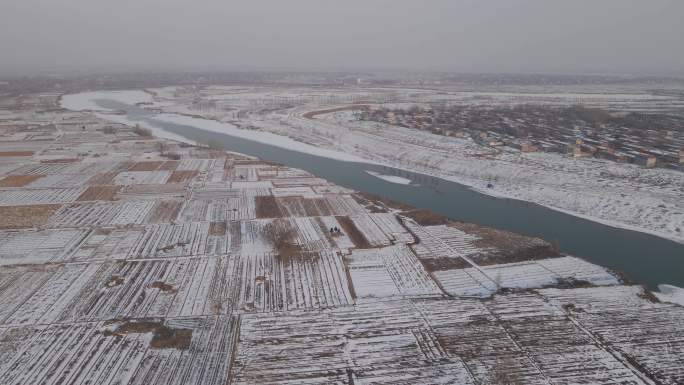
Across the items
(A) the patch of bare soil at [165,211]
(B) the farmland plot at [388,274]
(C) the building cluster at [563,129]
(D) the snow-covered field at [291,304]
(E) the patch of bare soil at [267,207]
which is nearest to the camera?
(D) the snow-covered field at [291,304]

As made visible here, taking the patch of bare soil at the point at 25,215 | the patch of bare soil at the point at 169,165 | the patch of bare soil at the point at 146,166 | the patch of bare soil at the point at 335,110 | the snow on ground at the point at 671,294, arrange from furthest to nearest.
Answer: the patch of bare soil at the point at 335,110, the patch of bare soil at the point at 169,165, the patch of bare soil at the point at 146,166, the patch of bare soil at the point at 25,215, the snow on ground at the point at 671,294

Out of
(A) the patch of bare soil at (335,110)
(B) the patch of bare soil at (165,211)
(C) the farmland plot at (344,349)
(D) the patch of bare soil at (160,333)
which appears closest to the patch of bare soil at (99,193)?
(B) the patch of bare soil at (165,211)

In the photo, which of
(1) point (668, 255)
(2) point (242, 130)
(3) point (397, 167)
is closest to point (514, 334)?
(1) point (668, 255)

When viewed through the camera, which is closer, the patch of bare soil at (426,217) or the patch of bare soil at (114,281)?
the patch of bare soil at (114,281)

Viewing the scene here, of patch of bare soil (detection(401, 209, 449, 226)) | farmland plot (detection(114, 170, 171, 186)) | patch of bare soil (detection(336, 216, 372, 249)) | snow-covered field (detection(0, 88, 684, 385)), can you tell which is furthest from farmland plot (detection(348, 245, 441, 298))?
farmland plot (detection(114, 170, 171, 186))

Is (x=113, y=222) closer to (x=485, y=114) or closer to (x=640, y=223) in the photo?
(x=640, y=223)

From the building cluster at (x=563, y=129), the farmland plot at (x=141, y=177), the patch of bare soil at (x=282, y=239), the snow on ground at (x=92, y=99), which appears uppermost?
the snow on ground at (x=92, y=99)

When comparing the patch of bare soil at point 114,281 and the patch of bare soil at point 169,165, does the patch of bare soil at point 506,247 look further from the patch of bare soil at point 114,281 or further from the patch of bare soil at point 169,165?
the patch of bare soil at point 169,165

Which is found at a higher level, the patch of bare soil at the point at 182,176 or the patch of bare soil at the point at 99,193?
the patch of bare soil at the point at 182,176
